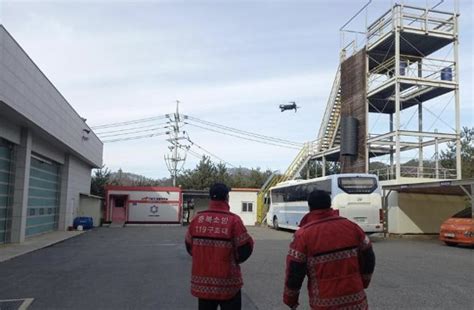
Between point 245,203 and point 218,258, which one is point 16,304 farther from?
point 245,203

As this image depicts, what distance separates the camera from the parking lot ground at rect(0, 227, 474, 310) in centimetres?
816

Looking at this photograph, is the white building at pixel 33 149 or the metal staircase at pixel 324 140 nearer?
the white building at pixel 33 149

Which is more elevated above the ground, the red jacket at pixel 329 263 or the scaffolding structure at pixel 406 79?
the scaffolding structure at pixel 406 79

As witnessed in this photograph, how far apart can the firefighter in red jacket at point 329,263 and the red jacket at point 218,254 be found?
2.83 feet

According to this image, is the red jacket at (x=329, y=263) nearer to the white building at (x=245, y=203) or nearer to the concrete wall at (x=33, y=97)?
the concrete wall at (x=33, y=97)

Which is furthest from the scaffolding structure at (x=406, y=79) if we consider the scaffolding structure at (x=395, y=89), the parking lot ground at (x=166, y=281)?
the parking lot ground at (x=166, y=281)

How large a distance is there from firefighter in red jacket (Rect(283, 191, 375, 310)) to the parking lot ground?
13.1 ft

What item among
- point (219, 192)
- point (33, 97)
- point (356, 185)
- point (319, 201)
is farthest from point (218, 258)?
point (356, 185)

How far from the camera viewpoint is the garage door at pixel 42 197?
22719 mm

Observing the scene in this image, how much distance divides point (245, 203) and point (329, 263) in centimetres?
3833

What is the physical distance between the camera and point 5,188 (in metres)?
19.1

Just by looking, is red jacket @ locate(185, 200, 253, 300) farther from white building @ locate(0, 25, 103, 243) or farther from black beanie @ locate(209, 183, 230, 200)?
white building @ locate(0, 25, 103, 243)

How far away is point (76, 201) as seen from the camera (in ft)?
108

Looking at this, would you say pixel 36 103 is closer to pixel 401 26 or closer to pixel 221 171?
pixel 401 26
